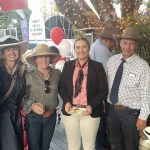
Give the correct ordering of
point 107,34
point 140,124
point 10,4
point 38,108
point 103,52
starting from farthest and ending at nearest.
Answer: point 10,4 < point 107,34 < point 103,52 < point 38,108 < point 140,124

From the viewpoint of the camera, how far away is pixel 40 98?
11.4 feet

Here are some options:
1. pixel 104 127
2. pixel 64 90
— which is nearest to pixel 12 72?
pixel 64 90

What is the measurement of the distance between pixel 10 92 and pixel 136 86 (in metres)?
1.36

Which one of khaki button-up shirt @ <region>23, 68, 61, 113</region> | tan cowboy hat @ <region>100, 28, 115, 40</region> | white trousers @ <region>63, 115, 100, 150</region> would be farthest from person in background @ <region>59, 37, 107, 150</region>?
tan cowboy hat @ <region>100, 28, 115, 40</region>

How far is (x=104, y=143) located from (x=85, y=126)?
1.47 metres

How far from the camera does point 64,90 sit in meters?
3.51

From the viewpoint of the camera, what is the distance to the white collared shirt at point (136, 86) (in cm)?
328

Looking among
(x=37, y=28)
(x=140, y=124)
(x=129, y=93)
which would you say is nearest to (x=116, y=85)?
(x=129, y=93)

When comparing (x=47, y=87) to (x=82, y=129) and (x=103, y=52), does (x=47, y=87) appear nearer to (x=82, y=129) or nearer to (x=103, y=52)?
(x=82, y=129)

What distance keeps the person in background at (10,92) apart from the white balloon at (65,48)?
359 centimetres

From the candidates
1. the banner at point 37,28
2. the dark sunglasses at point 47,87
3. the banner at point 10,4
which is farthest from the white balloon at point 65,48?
the dark sunglasses at point 47,87

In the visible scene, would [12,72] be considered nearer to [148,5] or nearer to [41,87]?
[41,87]

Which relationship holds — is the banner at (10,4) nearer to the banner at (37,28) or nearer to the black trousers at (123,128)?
the black trousers at (123,128)

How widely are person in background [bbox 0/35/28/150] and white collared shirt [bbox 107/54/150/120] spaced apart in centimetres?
112
